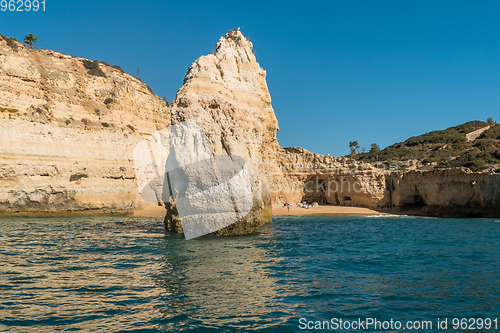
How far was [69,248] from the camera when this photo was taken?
10.2 m

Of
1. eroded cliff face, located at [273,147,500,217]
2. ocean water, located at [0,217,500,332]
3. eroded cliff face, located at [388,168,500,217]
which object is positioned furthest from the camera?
eroded cliff face, located at [273,147,500,217]

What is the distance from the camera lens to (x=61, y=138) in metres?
25.3

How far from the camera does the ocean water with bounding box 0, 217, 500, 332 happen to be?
4.72 metres

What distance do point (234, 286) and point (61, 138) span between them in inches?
959

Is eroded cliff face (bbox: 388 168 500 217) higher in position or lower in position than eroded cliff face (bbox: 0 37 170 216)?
lower

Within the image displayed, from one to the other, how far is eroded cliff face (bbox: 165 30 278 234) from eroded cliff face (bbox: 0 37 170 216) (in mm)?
14018

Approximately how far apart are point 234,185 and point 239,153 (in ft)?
5.25

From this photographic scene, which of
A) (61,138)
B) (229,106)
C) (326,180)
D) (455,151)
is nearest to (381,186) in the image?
(326,180)
